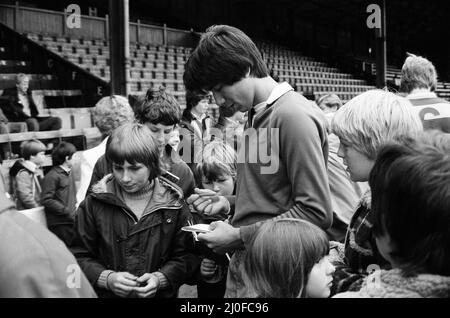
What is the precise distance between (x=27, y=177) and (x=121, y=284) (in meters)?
3.34

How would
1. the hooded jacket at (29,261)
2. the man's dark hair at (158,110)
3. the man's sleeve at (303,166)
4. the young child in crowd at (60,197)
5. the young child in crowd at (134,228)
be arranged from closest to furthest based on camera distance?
the hooded jacket at (29,261)
the man's sleeve at (303,166)
the young child in crowd at (134,228)
the man's dark hair at (158,110)
the young child in crowd at (60,197)

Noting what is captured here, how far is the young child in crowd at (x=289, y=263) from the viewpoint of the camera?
155cm

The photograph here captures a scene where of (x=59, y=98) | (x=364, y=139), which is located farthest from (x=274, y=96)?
(x=59, y=98)

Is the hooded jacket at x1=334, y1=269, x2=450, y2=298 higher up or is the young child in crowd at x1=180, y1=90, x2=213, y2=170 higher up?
the young child in crowd at x1=180, y1=90, x2=213, y2=170

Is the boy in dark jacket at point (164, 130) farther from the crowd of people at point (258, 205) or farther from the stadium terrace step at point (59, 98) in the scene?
the stadium terrace step at point (59, 98)

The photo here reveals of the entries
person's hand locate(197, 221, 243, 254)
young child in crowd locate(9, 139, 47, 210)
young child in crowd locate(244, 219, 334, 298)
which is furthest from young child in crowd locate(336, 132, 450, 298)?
young child in crowd locate(9, 139, 47, 210)

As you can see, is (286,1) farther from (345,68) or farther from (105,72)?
(105,72)

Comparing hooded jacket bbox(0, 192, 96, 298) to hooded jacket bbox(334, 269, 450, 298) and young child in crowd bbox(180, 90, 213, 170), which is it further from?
young child in crowd bbox(180, 90, 213, 170)

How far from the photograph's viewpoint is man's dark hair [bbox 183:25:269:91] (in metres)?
1.80

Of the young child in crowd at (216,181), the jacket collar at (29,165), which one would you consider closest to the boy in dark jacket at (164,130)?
the young child in crowd at (216,181)

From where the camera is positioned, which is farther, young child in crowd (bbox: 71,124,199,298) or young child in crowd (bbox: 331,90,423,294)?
young child in crowd (bbox: 71,124,199,298)

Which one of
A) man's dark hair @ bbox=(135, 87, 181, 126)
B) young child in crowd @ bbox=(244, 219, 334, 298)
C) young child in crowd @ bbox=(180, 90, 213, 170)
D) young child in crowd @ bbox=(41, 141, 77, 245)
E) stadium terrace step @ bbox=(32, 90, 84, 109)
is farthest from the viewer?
stadium terrace step @ bbox=(32, 90, 84, 109)
